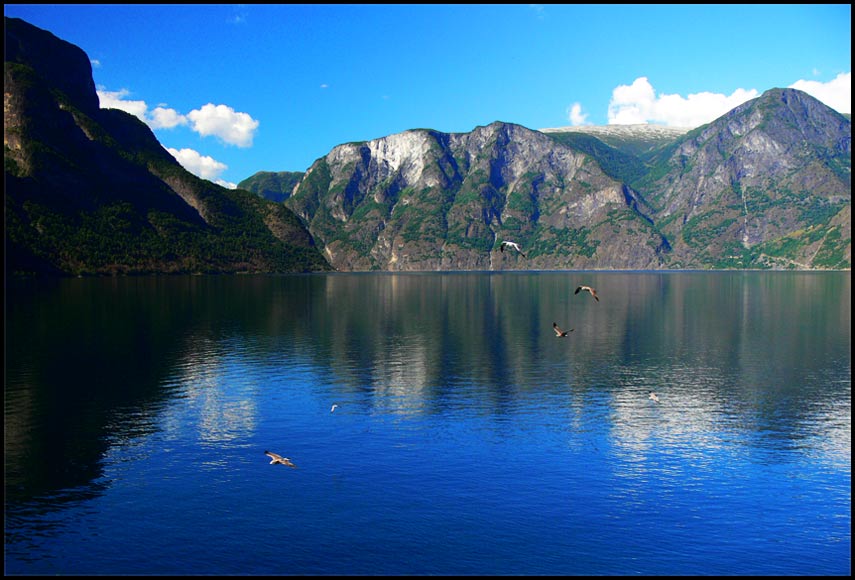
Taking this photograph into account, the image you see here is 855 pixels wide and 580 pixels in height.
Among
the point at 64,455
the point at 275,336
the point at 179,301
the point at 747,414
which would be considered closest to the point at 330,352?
the point at 275,336

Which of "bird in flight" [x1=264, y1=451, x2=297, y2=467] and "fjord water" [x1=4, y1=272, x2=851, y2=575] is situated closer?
"fjord water" [x1=4, y1=272, x2=851, y2=575]

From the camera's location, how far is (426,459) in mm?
47906

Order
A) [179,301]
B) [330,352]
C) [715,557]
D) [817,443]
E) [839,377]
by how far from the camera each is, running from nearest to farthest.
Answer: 1. [715,557]
2. [817,443]
3. [839,377]
4. [330,352]
5. [179,301]

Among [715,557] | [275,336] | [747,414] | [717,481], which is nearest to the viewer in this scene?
[715,557]

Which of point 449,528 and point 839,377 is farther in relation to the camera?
point 839,377

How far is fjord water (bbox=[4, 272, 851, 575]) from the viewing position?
112 ft

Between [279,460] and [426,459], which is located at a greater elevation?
[279,460]

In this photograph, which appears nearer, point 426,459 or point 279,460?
point 279,460

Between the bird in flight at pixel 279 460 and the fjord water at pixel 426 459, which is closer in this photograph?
the fjord water at pixel 426 459

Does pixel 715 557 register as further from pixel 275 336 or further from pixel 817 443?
pixel 275 336

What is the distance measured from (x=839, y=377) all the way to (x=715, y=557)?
58181 millimetres

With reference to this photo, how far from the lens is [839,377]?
260ft

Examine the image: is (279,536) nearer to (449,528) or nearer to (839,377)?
(449,528)

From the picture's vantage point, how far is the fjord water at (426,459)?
34.0 meters
